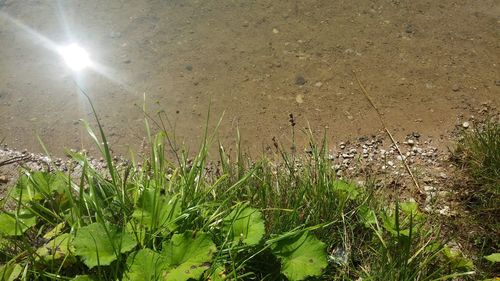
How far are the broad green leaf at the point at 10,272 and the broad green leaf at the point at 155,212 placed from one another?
419 mm

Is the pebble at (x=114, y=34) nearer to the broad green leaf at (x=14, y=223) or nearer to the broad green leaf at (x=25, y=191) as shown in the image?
the broad green leaf at (x=25, y=191)

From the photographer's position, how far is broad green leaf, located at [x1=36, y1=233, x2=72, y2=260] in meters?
1.69

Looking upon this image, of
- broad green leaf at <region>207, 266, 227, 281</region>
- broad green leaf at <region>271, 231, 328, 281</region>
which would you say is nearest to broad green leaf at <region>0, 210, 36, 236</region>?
broad green leaf at <region>207, 266, 227, 281</region>

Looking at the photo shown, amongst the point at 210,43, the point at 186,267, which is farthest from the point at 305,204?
the point at 210,43

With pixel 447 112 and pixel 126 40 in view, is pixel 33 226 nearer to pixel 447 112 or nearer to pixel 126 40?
pixel 126 40

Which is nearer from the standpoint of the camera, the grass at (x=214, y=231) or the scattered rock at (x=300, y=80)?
the grass at (x=214, y=231)

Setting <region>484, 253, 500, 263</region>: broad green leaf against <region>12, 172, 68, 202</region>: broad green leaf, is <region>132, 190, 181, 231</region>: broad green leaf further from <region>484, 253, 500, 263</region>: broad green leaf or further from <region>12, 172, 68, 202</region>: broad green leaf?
<region>484, 253, 500, 263</region>: broad green leaf

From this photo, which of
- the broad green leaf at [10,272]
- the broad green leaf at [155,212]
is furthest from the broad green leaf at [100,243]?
the broad green leaf at [10,272]

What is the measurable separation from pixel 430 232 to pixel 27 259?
153cm

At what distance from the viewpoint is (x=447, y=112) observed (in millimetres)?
2898

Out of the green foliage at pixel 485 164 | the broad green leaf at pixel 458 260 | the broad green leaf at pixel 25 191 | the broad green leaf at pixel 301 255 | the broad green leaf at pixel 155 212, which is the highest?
the broad green leaf at pixel 25 191

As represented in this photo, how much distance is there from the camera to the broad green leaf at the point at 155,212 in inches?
68.7

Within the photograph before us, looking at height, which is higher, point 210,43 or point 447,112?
point 210,43

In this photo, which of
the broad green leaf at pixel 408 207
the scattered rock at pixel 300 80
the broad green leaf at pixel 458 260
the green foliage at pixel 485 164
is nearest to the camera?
the broad green leaf at pixel 458 260
